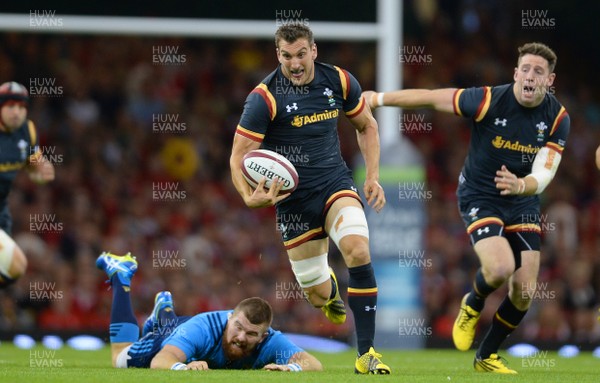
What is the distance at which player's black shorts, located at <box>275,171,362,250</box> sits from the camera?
7.99m

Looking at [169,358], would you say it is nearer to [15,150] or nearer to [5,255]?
[5,255]

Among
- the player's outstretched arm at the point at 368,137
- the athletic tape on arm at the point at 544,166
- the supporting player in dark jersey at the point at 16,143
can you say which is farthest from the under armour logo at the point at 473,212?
the supporting player in dark jersey at the point at 16,143

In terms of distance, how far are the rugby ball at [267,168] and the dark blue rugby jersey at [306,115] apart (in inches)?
9.2

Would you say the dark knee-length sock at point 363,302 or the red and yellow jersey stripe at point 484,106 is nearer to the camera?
the dark knee-length sock at point 363,302

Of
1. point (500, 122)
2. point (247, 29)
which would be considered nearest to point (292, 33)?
point (500, 122)

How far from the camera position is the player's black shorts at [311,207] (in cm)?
799

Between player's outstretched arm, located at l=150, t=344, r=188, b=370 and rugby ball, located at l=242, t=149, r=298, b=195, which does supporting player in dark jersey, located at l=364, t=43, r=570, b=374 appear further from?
player's outstretched arm, located at l=150, t=344, r=188, b=370

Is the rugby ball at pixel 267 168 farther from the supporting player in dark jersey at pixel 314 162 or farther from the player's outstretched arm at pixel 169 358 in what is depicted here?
the player's outstretched arm at pixel 169 358

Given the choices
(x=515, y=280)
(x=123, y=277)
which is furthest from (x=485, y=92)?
(x=123, y=277)

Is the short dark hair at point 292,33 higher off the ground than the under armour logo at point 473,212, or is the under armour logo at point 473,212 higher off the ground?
the short dark hair at point 292,33

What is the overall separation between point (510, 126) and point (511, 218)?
68 cm

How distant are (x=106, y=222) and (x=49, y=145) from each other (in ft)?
4.82

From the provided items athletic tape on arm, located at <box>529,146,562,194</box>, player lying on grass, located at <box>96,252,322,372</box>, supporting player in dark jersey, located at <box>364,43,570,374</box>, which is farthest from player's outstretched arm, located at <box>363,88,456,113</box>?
player lying on grass, located at <box>96,252,322,372</box>

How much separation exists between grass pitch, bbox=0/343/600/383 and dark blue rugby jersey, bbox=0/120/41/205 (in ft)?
5.06
